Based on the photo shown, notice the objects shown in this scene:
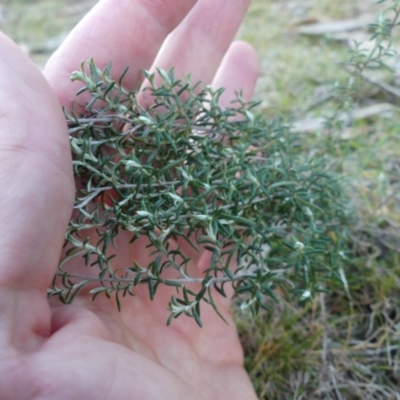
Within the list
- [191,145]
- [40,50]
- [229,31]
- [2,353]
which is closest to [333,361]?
[191,145]

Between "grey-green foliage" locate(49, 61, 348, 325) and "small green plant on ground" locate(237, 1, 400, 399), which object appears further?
"small green plant on ground" locate(237, 1, 400, 399)

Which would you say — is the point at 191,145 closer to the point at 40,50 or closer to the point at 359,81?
the point at 359,81

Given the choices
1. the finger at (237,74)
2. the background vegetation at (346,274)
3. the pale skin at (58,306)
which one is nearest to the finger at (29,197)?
the pale skin at (58,306)

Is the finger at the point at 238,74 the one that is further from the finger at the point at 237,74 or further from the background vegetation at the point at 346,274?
the background vegetation at the point at 346,274

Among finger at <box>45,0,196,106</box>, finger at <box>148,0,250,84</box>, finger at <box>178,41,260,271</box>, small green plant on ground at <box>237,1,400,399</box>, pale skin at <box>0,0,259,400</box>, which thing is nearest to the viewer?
pale skin at <box>0,0,259,400</box>

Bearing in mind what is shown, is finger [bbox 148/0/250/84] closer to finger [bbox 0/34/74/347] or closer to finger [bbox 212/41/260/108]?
finger [bbox 212/41/260/108]

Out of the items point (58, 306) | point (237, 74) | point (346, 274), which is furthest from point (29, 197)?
point (237, 74)

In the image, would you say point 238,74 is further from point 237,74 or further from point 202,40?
point 202,40

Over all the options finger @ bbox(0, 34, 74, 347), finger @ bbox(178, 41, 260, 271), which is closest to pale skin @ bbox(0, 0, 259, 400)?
finger @ bbox(0, 34, 74, 347)

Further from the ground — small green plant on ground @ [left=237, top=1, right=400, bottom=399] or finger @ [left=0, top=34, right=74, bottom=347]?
finger @ [left=0, top=34, right=74, bottom=347]
